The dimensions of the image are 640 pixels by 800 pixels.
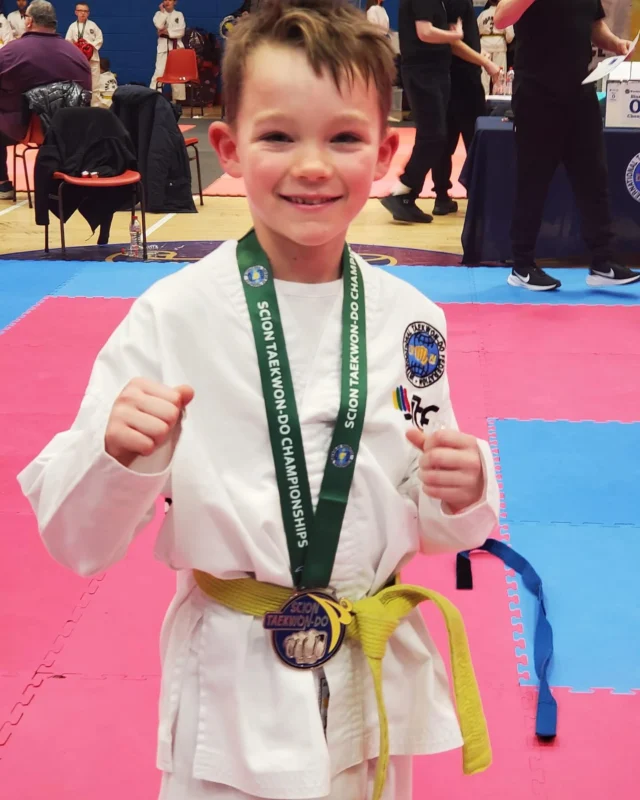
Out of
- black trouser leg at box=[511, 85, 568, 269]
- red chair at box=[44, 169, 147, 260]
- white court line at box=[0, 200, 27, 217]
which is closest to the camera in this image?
black trouser leg at box=[511, 85, 568, 269]

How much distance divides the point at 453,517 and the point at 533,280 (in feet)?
15.9

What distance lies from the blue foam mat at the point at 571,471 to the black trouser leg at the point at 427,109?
391 centimetres

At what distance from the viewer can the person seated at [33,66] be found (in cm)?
809

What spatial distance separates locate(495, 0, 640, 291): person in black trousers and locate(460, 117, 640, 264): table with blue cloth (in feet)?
2.00

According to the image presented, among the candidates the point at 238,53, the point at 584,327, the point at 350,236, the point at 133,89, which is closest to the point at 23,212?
the point at 133,89

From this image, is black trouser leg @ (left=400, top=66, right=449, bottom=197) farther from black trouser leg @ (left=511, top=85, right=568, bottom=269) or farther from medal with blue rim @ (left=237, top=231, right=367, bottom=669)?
medal with blue rim @ (left=237, top=231, right=367, bottom=669)

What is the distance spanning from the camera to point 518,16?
5.00m

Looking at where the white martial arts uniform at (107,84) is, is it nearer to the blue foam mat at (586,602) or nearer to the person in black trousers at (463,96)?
the person in black trousers at (463,96)

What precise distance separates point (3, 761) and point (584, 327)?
156 inches

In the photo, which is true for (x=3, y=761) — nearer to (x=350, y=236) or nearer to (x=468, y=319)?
(x=468, y=319)

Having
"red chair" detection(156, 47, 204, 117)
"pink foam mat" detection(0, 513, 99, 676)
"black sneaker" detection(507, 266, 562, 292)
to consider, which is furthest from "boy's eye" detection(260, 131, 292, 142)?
"red chair" detection(156, 47, 204, 117)

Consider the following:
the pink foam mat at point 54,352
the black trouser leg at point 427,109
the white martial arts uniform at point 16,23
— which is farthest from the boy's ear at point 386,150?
the white martial arts uniform at point 16,23

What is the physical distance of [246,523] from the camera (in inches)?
48.0

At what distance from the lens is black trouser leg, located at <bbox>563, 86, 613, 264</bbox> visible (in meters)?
5.35
